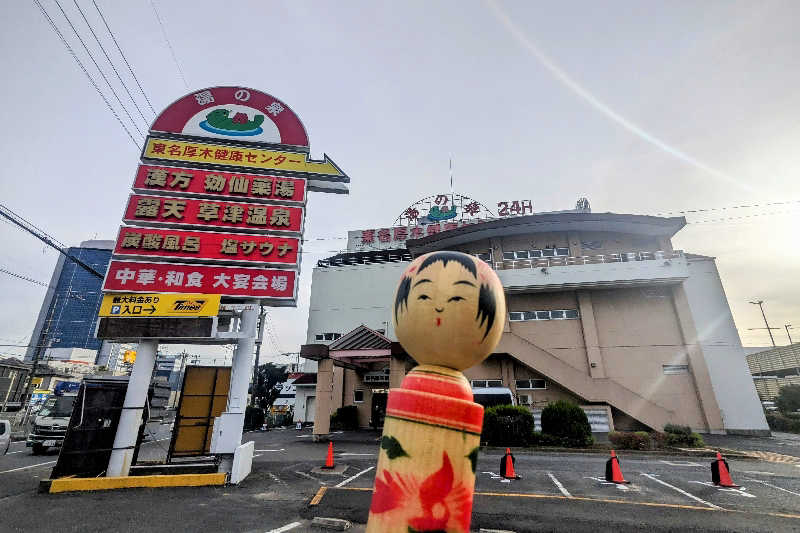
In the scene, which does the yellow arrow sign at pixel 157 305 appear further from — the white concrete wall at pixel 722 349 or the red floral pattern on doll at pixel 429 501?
the white concrete wall at pixel 722 349

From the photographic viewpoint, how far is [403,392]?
7.66ft

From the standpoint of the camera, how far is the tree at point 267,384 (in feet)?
118

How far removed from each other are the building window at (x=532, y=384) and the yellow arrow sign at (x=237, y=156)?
1736 cm

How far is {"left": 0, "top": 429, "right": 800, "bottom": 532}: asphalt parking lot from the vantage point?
544cm

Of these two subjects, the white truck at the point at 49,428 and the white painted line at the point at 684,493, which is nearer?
the white painted line at the point at 684,493

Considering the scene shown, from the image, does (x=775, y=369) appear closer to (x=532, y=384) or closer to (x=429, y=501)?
(x=532, y=384)

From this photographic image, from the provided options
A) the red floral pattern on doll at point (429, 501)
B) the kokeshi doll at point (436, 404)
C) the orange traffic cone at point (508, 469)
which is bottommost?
the orange traffic cone at point (508, 469)

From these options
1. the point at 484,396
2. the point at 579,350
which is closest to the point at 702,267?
the point at 579,350

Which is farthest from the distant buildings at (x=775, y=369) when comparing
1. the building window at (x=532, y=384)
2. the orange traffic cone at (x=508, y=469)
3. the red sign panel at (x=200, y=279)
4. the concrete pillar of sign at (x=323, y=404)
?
the red sign panel at (x=200, y=279)

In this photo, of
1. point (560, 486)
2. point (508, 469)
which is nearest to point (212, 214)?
point (508, 469)

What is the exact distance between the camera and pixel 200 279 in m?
9.32

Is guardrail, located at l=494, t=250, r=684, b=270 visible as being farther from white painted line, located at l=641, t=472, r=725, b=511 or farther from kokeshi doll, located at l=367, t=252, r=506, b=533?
kokeshi doll, located at l=367, t=252, r=506, b=533

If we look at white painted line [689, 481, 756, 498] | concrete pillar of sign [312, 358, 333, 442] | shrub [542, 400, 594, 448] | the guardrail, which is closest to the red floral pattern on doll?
white painted line [689, 481, 756, 498]

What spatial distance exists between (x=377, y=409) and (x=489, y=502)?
1945 centimetres
